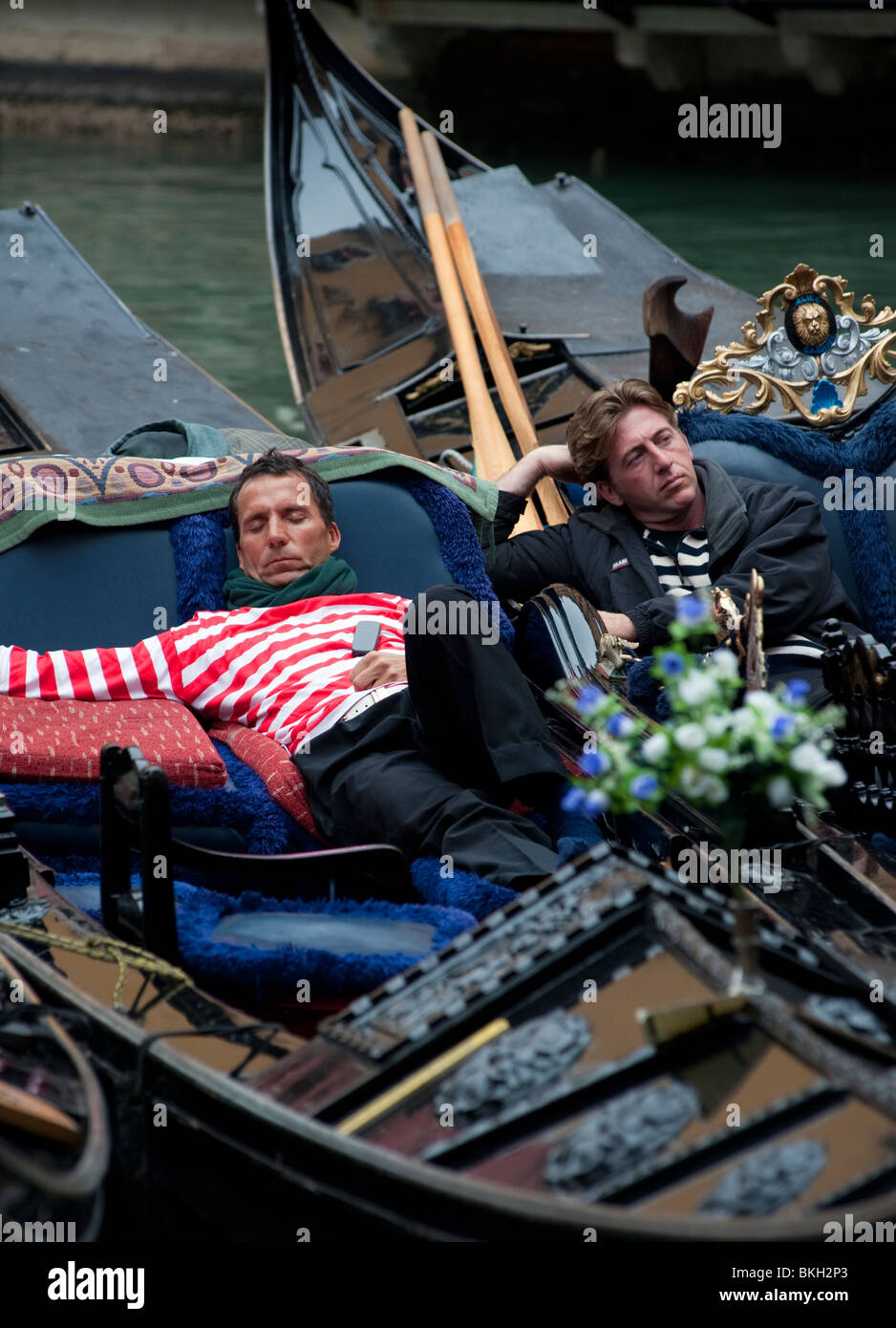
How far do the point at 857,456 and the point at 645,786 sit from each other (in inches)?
61.8

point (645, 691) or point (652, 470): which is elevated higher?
point (652, 470)

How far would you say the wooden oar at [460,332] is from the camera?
3588 millimetres

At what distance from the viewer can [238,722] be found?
2322 millimetres

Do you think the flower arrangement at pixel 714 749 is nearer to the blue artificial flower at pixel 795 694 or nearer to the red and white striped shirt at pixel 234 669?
the blue artificial flower at pixel 795 694

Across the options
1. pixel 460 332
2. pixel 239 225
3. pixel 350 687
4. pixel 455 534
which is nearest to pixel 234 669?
pixel 350 687

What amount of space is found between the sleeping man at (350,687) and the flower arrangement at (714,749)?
596 mm

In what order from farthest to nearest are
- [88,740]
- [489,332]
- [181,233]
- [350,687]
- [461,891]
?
[181,233] → [489,332] → [350,687] → [88,740] → [461,891]

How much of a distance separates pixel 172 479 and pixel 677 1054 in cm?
148

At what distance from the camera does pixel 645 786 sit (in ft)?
4.08

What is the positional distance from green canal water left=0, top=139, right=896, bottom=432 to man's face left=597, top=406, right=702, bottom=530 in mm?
3596

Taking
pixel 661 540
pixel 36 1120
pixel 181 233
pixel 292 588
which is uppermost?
pixel 181 233

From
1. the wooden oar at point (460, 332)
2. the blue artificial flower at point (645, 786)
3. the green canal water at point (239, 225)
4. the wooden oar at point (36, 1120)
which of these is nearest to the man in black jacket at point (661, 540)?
the wooden oar at point (460, 332)

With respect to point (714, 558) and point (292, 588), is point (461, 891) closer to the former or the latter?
point (292, 588)
